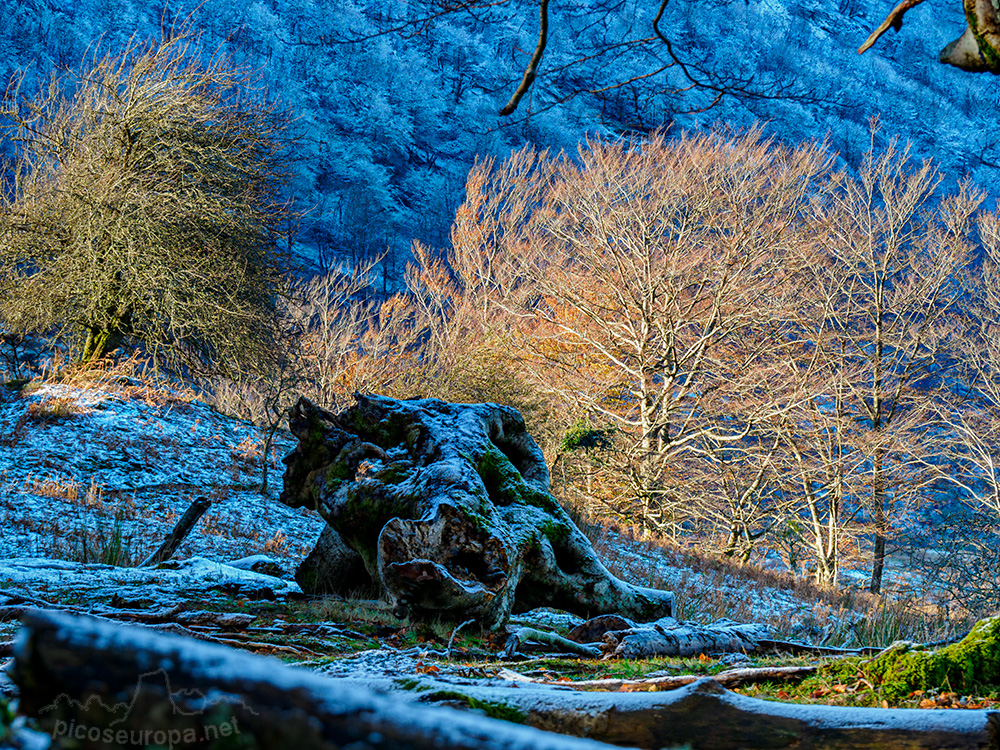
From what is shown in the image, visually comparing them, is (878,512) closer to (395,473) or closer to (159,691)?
(395,473)

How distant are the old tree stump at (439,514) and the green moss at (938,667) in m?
2.58

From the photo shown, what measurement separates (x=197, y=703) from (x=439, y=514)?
431cm

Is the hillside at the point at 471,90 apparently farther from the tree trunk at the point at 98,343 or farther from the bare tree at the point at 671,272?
the tree trunk at the point at 98,343

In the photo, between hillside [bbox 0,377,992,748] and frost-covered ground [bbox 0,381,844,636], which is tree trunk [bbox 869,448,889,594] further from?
frost-covered ground [bbox 0,381,844,636]

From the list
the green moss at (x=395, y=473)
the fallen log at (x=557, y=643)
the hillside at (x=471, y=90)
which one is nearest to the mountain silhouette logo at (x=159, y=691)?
the fallen log at (x=557, y=643)

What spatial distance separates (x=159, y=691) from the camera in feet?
2.25

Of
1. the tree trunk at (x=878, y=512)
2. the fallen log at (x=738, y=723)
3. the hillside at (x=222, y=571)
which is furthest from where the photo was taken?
the tree trunk at (x=878, y=512)

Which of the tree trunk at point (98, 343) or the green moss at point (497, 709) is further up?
the tree trunk at point (98, 343)

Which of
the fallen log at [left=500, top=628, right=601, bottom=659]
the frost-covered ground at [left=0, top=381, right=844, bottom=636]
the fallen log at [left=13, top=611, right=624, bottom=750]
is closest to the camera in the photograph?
the fallen log at [left=13, top=611, right=624, bottom=750]

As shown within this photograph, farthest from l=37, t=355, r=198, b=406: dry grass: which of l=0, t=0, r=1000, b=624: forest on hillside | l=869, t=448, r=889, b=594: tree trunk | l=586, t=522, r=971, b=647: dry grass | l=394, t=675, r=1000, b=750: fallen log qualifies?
l=869, t=448, r=889, b=594: tree trunk

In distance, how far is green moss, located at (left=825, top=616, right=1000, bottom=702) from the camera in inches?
109

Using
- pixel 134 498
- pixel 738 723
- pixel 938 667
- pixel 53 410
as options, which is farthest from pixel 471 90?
pixel 738 723

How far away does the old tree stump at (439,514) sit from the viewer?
490cm

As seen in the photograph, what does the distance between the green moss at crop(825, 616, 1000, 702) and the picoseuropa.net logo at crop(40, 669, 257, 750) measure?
2936mm
